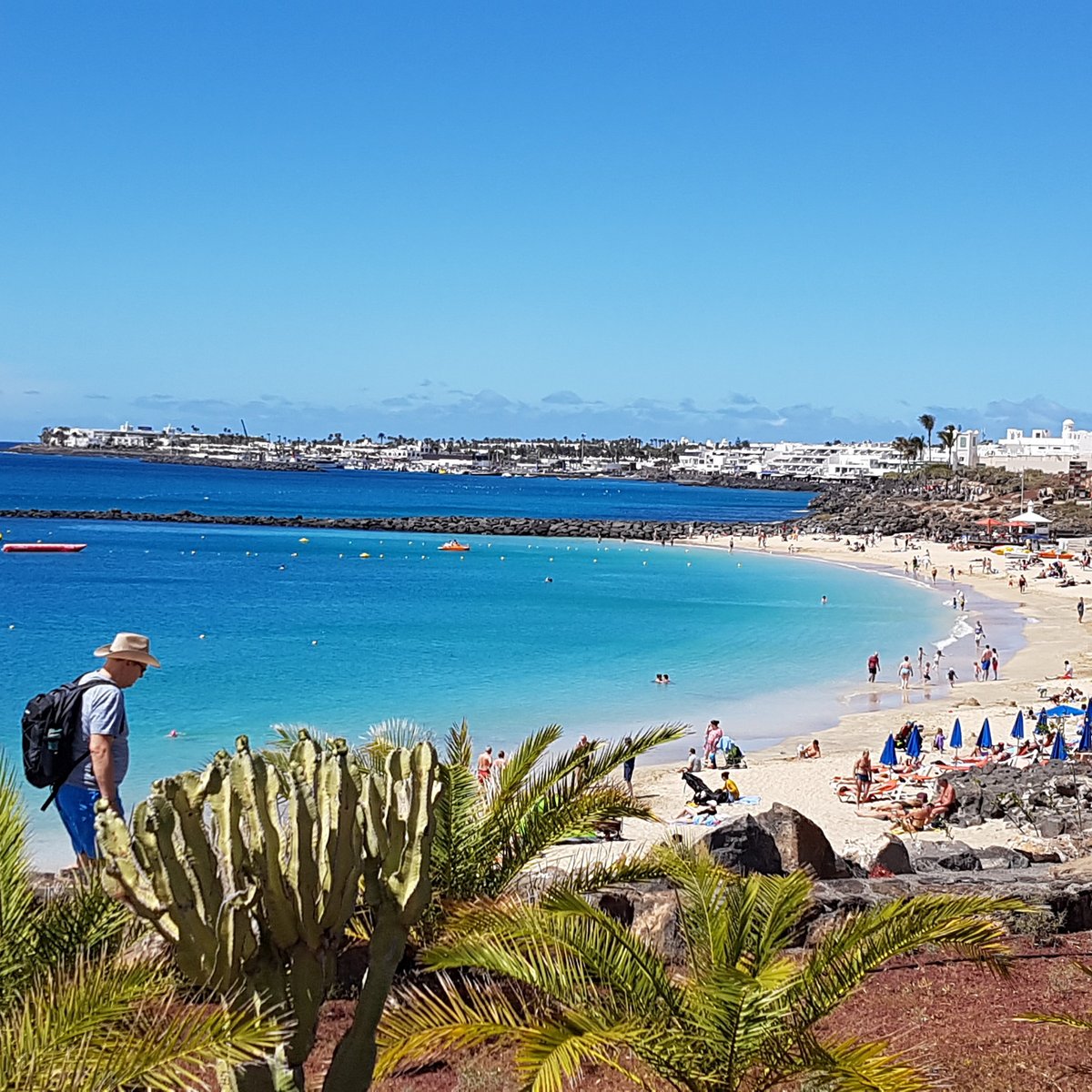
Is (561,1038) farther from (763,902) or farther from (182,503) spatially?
(182,503)

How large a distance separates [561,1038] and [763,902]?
1.47 metres

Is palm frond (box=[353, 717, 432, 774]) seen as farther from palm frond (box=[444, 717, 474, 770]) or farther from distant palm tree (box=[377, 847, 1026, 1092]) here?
distant palm tree (box=[377, 847, 1026, 1092])

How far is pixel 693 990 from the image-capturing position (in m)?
4.68

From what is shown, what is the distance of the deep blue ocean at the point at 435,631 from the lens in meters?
26.2

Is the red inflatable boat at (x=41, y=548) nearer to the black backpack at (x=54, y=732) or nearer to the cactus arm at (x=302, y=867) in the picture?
the black backpack at (x=54, y=732)

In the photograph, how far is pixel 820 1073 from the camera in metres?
4.47

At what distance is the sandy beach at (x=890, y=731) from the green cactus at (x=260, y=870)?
3600 mm

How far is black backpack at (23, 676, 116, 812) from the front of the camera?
5641 millimetres

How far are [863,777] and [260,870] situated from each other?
16247 mm

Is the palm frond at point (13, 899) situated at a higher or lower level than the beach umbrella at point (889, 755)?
higher

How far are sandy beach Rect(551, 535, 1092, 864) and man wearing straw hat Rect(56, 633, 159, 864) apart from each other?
11.2 feet

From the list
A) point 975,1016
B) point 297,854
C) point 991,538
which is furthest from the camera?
point 991,538

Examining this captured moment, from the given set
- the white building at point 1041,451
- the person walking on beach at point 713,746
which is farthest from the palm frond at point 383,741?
the white building at point 1041,451

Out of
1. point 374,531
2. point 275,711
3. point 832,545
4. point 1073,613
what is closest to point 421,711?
point 275,711
